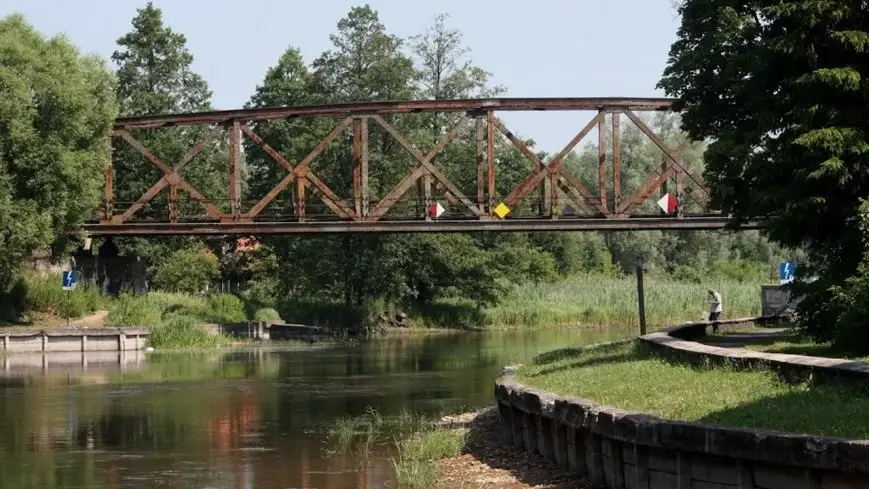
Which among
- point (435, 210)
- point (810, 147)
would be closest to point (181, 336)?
point (435, 210)

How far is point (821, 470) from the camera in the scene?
1341cm

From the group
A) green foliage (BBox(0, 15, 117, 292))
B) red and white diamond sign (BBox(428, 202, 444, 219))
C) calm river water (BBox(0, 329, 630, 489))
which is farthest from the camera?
red and white diamond sign (BBox(428, 202, 444, 219))

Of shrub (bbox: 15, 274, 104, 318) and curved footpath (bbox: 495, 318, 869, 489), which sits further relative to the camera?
shrub (bbox: 15, 274, 104, 318)

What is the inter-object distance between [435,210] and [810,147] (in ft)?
124

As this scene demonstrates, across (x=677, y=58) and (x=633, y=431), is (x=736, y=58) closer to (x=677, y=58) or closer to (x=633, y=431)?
(x=677, y=58)

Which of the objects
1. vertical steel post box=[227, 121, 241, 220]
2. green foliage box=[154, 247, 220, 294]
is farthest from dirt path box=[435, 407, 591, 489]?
green foliage box=[154, 247, 220, 294]

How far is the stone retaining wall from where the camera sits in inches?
2084

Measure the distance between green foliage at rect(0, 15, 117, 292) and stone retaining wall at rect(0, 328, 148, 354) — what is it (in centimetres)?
305

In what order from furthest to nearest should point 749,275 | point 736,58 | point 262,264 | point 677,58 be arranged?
point 749,275
point 262,264
point 677,58
point 736,58

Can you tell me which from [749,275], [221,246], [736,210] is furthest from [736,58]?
[749,275]

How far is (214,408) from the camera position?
32375mm

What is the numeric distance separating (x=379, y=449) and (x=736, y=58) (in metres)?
11.7

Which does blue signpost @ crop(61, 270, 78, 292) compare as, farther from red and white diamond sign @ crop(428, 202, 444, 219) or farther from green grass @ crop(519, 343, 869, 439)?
green grass @ crop(519, 343, 869, 439)

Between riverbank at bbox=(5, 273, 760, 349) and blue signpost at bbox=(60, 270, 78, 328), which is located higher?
blue signpost at bbox=(60, 270, 78, 328)
